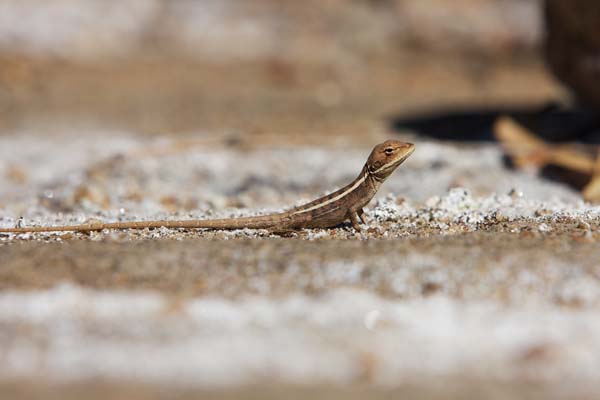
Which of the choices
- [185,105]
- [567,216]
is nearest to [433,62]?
[185,105]

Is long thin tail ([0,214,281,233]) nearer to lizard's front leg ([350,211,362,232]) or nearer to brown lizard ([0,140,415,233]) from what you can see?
brown lizard ([0,140,415,233])

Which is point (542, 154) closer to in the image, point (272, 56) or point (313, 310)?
point (313, 310)

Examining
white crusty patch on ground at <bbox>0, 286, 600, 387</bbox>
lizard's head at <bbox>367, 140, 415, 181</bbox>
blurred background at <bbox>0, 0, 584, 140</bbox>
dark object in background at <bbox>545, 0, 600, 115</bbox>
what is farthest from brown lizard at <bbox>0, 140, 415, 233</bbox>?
blurred background at <bbox>0, 0, 584, 140</bbox>

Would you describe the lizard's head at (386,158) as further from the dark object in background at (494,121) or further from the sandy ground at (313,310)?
the dark object in background at (494,121)

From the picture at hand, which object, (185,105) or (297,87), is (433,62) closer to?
(297,87)

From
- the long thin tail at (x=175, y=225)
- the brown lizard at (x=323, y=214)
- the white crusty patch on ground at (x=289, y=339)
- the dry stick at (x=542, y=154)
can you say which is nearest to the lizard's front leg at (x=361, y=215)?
the brown lizard at (x=323, y=214)

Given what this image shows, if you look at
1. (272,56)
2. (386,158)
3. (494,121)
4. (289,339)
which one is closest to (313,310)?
(289,339)
